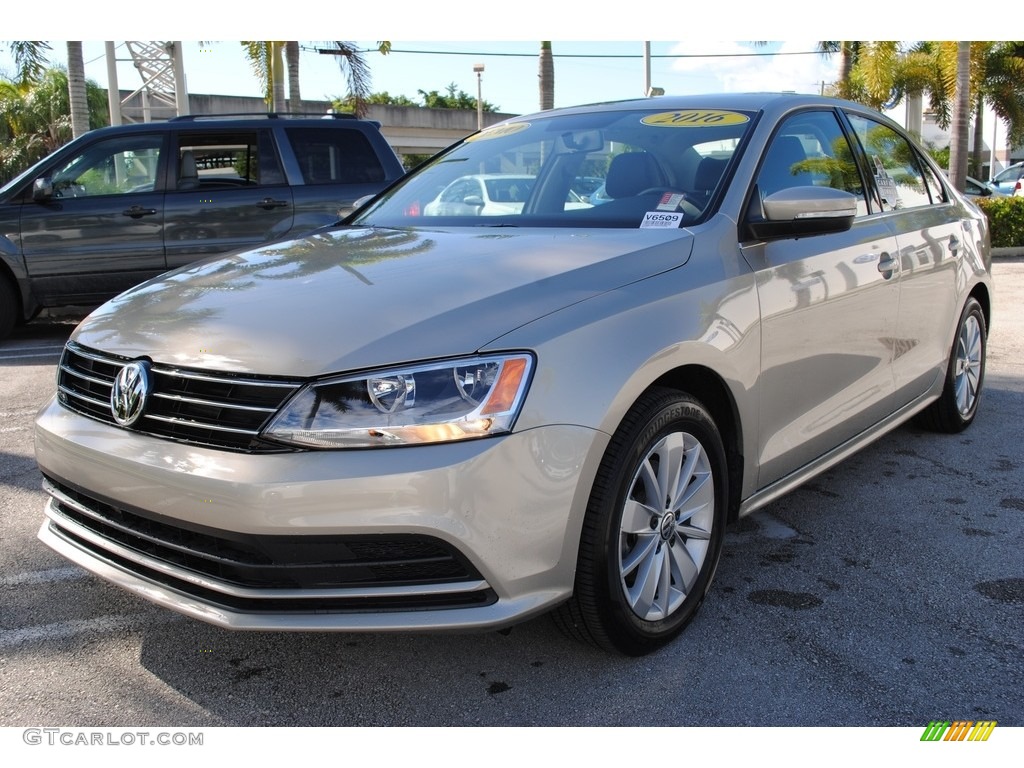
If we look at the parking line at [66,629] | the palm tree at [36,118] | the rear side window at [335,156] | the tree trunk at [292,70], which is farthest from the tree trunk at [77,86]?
the palm tree at [36,118]

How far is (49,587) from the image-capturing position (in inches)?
128

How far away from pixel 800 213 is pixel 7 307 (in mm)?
7125

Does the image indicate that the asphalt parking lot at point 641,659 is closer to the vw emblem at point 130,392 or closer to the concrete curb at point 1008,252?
the vw emblem at point 130,392

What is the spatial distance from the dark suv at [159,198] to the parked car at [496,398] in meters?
4.91

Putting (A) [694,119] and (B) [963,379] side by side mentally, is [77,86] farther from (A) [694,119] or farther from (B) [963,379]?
(B) [963,379]

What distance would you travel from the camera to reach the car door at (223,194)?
8.12 meters

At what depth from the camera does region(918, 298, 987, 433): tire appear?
474cm

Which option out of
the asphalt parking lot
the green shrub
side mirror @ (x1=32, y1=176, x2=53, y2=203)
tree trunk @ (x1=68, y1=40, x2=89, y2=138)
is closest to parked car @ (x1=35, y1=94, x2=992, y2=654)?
the asphalt parking lot

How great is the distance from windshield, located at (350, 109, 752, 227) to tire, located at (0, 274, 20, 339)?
532cm

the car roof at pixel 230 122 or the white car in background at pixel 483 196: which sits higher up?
the car roof at pixel 230 122

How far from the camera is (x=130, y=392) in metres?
2.51

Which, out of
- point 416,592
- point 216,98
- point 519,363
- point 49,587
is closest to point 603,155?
point 519,363

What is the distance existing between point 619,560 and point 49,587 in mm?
2015
